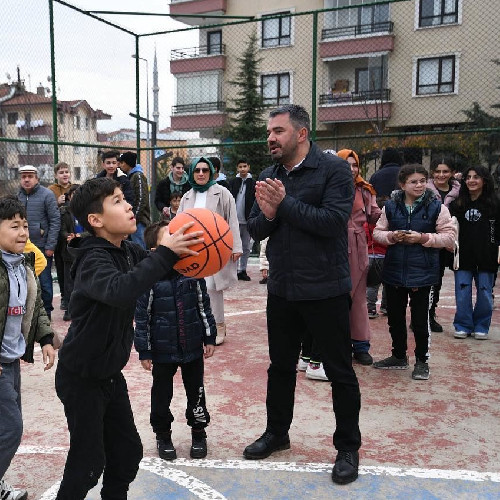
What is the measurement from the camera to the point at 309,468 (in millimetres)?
3467

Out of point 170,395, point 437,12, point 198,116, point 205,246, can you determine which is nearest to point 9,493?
point 170,395

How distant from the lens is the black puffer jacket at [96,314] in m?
2.43

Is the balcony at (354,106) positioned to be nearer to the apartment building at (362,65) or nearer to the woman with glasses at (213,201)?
the apartment building at (362,65)

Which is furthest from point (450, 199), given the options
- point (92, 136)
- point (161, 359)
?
point (92, 136)

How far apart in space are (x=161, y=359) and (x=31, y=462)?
1010mm

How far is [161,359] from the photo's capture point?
3510 millimetres

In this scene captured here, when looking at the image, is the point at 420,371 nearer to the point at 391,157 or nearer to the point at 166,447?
the point at 166,447

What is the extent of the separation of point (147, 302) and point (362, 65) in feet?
88.7

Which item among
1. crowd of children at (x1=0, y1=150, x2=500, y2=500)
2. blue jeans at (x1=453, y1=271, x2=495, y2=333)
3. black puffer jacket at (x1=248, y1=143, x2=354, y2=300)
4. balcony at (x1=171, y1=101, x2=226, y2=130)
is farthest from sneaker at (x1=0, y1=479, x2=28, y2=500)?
balcony at (x1=171, y1=101, x2=226, y2=130)

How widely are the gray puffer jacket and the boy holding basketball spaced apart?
410 centimetres

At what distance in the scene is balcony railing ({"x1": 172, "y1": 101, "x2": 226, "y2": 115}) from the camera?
29.8 metres

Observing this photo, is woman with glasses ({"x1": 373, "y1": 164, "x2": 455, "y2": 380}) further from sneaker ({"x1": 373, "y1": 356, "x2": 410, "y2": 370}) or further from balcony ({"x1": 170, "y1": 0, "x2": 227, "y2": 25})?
balcony ({"x1": 170, "y1": 0, "x2": 227, "y2": 25})

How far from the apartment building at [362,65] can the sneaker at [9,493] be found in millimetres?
22593

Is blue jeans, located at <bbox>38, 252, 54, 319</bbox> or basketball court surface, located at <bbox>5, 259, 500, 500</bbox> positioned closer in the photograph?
basketball court surface, located at <bbox>5, 259, 500, 500</bbox>
